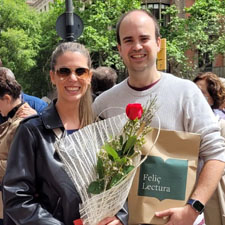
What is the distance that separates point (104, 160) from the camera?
1730mm

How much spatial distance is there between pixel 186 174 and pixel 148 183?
20 centimetres

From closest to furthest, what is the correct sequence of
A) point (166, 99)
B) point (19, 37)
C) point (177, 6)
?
point (166, 99)
point (19, 37)
point (177, 6)

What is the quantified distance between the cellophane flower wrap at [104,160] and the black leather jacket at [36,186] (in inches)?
4.2

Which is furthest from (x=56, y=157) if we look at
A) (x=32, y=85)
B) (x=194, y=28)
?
(x=32, y=85)

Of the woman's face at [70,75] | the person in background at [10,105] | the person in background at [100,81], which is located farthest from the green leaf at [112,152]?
the person in background at [100,81]

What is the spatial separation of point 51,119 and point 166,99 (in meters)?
0.64

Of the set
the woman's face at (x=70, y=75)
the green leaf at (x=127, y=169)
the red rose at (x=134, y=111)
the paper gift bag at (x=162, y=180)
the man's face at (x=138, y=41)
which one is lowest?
the paper gift bag at (x=162, y=180)

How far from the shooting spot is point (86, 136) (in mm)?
1839

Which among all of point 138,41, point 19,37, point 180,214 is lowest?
point 180,214

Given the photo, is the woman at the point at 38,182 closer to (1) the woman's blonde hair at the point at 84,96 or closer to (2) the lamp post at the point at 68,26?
(1) the woman's blonde hair at the point at 84,96

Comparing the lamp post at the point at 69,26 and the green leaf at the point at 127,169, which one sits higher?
the lamp post at the point at 69,26

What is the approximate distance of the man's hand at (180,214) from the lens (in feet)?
6.36

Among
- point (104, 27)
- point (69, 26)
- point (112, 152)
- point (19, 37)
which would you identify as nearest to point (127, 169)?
point (112, 152)

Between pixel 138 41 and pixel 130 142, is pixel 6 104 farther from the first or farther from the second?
pixel 130 142
